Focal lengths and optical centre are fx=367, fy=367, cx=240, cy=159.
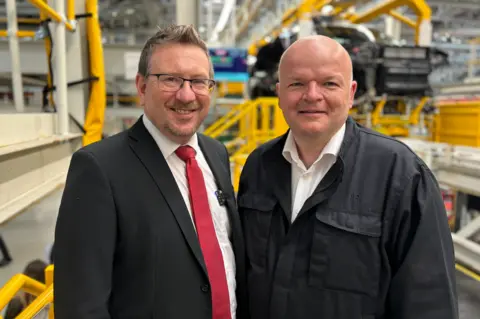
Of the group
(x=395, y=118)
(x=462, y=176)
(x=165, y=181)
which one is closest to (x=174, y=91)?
(x=165, y=181)

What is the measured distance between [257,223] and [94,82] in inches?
A: 83.6

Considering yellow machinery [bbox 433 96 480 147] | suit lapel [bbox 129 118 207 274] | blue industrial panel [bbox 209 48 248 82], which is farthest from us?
blue industrial panel [bbox 209 48 248 82]

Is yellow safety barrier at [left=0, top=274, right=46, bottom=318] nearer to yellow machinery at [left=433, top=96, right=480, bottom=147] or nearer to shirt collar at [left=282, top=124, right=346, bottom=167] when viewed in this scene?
shirt collar at [left=282, top=124, right=346, bottom=167]

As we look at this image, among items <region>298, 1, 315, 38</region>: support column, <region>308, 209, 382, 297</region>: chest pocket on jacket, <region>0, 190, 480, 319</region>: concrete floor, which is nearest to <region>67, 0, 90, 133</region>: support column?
<region>0, 190, 480, 319</region>: concrete floor

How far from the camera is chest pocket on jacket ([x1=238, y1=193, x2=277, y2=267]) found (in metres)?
1.50

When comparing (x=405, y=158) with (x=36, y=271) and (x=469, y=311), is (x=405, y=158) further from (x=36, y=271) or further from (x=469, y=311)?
(x=36, y=271)

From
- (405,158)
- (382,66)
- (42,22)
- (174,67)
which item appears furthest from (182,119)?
(382,66)

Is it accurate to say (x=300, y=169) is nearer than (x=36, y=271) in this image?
Yes

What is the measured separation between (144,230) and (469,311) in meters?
2.73

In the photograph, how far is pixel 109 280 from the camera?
1.23 metres

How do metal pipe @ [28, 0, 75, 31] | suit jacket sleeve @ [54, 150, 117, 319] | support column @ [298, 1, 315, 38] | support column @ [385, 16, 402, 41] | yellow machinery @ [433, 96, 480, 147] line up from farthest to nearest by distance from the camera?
support column @ [385, 16, 402, 41] → support column @ [298, 1, 315, 38] → yellow machinery @ [433, 96, 480, 147] → metal pipe @ [28, 0, 75, 31] → suit jacket sleeve @ [54, 150, 117, 319]

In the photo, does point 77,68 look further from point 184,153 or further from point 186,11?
point 186,11

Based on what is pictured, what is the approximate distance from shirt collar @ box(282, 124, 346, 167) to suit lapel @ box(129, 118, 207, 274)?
1.61 ft

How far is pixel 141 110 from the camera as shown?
21.1ft
